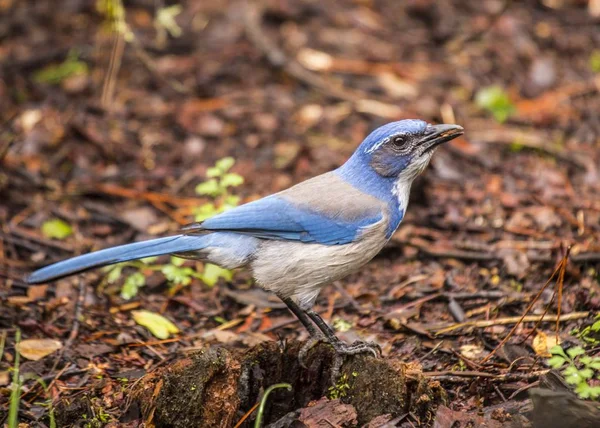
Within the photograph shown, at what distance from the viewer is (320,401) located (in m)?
4.43

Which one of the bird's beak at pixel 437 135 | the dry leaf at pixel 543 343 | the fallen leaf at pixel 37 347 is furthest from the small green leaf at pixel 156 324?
the dry leaf at pixel 543 343

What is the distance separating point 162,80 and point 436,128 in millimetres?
4887

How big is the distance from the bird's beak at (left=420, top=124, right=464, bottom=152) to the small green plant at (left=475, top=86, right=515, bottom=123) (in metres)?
3.60

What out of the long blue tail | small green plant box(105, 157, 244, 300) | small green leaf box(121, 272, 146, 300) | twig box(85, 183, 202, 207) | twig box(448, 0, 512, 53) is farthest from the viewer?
twig box(448, 0, 512, 53)

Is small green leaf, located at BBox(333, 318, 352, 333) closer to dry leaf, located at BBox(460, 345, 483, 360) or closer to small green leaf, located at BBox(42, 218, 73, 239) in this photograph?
dry leaf, located at BBox(460, 345, 483, 360)

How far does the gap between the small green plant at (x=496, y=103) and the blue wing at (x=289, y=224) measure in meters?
4.11

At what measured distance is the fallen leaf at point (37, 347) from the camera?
5.24m

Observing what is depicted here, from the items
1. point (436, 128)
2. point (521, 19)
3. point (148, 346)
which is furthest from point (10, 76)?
point (521, 19)

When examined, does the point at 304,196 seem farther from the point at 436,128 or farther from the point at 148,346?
the point at 148,346

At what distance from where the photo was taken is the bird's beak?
547 cm

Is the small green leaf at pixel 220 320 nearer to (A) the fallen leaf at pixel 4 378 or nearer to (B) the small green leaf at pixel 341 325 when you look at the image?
(B) the small green leaf at pixel 341 325

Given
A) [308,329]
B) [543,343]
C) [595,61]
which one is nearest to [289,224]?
[308,329]

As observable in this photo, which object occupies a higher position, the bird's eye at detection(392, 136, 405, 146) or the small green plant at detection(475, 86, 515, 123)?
the bird's eye at detection(392, 136, 405, 146)

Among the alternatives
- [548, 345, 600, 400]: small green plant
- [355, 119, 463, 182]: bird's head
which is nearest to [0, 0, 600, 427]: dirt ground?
[548, 345, 600, 400]: small green plant
